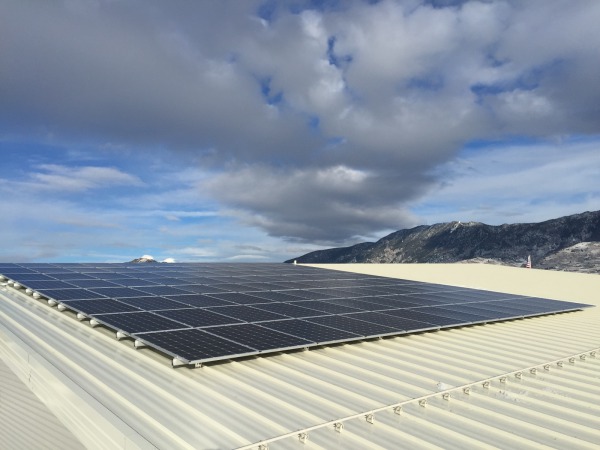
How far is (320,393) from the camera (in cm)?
873

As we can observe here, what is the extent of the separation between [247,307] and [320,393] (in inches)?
274

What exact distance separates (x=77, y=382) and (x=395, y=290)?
17071 millimetres

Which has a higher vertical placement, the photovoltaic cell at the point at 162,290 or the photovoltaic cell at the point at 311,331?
the photovoltaic cell at the point at 162,290

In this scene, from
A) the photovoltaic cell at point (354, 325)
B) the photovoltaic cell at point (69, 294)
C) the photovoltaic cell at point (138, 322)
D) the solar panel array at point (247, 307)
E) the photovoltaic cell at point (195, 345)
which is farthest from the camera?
the photovoltaic cell at point (69, 294)

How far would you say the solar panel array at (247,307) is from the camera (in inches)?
443

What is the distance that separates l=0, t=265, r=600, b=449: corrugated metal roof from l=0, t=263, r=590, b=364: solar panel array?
446 mm

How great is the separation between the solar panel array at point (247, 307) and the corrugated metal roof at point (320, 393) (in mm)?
446

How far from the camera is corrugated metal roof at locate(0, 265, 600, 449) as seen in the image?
23.3 ft

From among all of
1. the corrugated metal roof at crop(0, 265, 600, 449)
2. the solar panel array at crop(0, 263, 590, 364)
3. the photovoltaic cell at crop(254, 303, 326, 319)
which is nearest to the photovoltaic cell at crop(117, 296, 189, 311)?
the solar panel array at crop(0, 263, 590, 364)

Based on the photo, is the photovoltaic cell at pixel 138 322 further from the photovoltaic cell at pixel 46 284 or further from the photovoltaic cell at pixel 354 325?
the photovoltaic cell at pixel 46 284

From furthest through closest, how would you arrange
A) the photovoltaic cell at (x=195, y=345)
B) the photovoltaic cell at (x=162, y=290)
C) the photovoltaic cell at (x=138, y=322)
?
the photovoltaic cell at (x=162, y=290) < the photovoltaic cell at (x=138, y=322) < the photovoltaic cell at (x=195, y=345)

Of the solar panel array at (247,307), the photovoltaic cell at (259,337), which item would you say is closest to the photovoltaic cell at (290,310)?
the solar panel array at (247,307)

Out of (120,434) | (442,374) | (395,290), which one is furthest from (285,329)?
(395,290)

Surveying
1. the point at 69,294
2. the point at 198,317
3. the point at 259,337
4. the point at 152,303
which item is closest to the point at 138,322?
the point at 198,317
